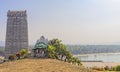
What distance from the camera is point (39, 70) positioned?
28.3 metres

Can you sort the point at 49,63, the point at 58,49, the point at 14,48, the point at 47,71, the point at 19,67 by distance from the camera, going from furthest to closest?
1. the point at 14,48
2. the point at 58,49
3. the point at 49,63
4. the point at 19,67
5. the point at 47,71

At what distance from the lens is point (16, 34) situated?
9894 centimetres

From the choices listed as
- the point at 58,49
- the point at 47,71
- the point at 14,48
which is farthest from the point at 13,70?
the point at 14,48

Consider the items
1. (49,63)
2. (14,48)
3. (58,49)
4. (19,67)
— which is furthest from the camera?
(14,48)

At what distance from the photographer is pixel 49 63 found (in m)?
32.3

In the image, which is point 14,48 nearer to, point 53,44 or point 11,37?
point 11,37

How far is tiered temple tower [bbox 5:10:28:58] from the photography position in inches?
3848

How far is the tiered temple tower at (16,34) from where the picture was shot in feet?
321

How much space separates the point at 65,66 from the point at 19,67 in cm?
458

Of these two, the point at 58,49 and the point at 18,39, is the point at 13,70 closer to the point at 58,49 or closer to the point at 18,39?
the point at 58,49

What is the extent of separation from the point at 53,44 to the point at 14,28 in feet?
172

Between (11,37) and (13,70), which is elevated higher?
(11,37)

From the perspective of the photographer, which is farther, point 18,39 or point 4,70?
point 18,39

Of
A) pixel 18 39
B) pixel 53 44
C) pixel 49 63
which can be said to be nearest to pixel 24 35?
pixel 18 39
